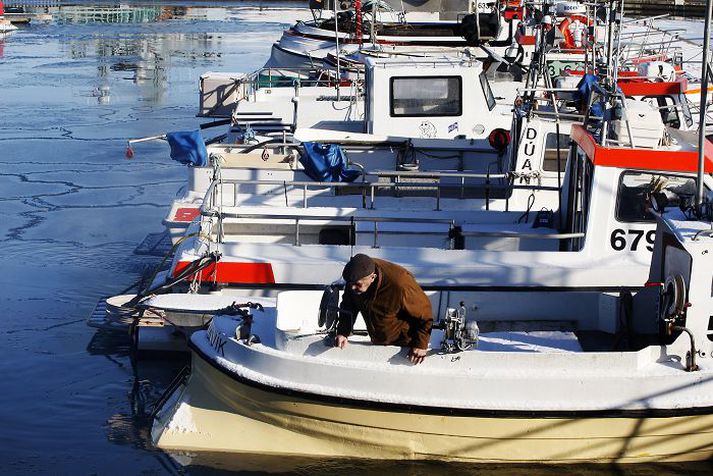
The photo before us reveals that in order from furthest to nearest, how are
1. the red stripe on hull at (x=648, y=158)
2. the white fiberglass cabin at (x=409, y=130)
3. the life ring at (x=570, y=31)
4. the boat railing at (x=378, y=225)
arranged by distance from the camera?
the life ring at (x=570, y=31) → the white fiberglass cabin at (x=409, y=130) → the boat railing at (x=378, y=225) → the red stripe on hull at (x=648, y=158)

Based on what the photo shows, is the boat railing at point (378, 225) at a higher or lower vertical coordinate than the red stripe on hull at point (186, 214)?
higher

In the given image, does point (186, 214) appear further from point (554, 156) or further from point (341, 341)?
point (341, 341)

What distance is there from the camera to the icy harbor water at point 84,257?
8406mm

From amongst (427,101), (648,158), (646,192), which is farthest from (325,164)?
(648,158)

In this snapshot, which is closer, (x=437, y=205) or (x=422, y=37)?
(x=437, y=205)

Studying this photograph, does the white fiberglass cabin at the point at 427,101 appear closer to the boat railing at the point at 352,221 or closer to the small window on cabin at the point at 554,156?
the small window on cabin at the point at 554,156

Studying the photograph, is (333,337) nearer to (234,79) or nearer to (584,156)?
(584,156)

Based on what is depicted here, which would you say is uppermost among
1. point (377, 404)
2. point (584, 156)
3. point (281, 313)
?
point (584, 156)

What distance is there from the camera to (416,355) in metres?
7.54

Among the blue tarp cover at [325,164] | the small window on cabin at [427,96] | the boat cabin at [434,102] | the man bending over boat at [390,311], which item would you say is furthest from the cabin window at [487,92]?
the man bending over boat at [390,311]

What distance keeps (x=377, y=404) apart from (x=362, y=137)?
22.9 ft

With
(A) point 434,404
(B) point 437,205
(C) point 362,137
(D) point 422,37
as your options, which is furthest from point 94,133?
(A) point 434,404

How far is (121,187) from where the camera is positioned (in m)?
17.2

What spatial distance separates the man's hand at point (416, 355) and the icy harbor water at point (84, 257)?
33.9 inches
